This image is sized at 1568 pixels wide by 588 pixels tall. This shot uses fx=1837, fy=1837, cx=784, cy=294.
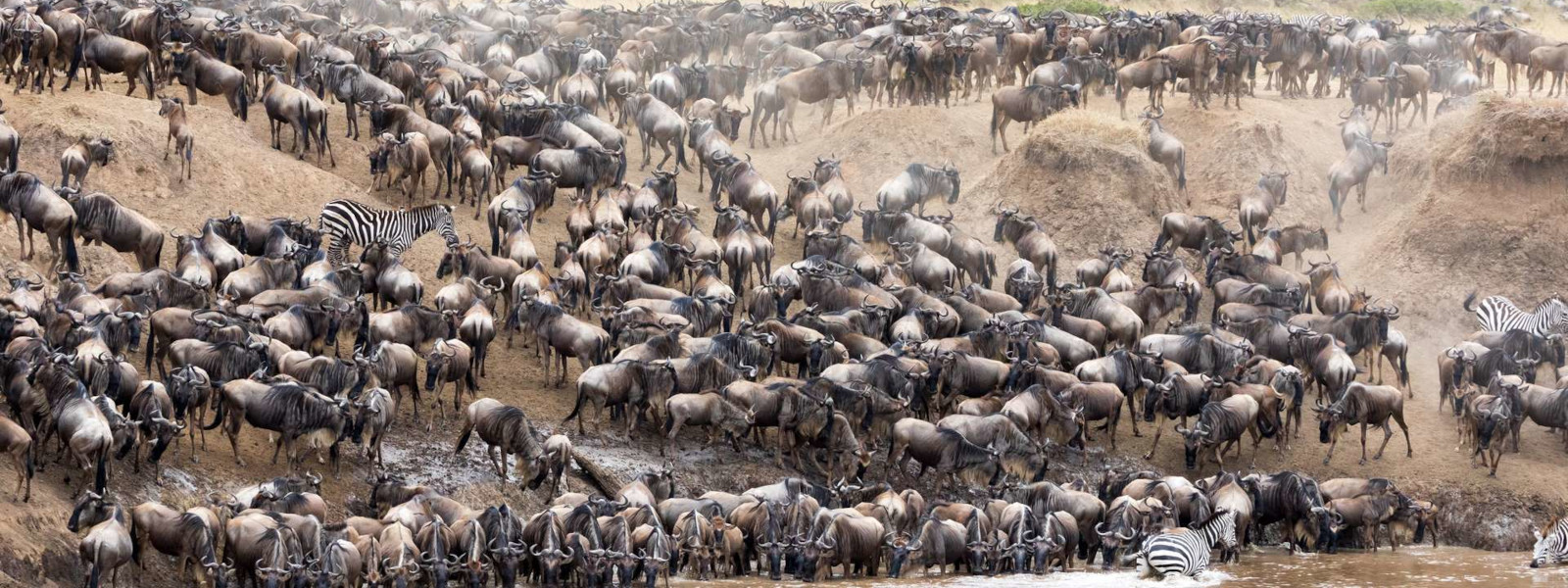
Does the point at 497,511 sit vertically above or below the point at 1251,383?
above

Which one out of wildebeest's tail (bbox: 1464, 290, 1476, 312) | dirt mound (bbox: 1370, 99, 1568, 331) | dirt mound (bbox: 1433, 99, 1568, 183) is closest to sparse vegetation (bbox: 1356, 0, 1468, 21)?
dirt mound (bbox: 1433, 99, 1568, 183)

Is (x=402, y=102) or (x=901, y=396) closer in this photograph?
(x=901, y=396)

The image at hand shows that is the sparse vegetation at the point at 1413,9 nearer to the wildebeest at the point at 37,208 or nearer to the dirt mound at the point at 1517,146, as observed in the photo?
the dirt mound at the point at 1517,146

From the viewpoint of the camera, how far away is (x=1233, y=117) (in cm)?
3162

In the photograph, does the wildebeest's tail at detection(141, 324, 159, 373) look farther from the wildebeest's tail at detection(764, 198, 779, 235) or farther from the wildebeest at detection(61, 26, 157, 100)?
the wildebeest's tail at detection(764, 198, 779, 235)

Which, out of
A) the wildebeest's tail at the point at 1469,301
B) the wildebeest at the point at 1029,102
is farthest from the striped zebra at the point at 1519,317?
the wildebeest at the point at 1029,102

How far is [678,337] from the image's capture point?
68.7 feet

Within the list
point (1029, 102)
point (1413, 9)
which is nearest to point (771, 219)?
point (1029, 102)

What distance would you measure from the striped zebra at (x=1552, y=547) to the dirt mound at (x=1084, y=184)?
10470 millimetres

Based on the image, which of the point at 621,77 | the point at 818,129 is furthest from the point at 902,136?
the point at 621,77

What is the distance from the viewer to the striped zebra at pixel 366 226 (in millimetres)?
24172

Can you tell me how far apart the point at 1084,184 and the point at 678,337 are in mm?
10135

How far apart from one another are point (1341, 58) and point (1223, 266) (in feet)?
35.4

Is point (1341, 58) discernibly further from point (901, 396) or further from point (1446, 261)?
point (901, 396)
